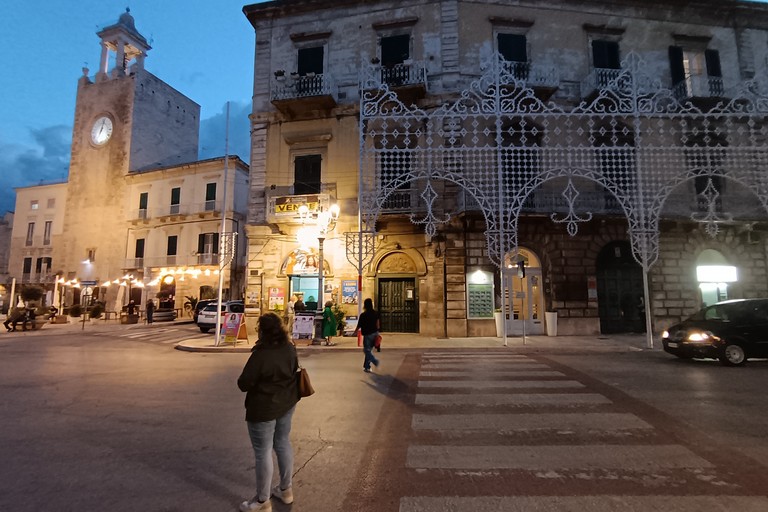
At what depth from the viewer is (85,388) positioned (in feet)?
25.8

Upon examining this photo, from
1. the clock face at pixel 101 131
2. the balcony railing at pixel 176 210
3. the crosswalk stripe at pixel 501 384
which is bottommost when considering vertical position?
the crosswalk stripe at pixel 501 384

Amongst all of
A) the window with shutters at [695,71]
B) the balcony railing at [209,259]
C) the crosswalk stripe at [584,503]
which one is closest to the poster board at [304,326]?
the crosswalk stripe at [584,503]

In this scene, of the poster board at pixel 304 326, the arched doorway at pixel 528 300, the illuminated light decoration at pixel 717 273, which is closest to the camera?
the poster board at pixel 304 326

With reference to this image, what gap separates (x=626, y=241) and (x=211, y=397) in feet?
57.5

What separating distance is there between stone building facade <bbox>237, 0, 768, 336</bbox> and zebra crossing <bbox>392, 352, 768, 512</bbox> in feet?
35.3

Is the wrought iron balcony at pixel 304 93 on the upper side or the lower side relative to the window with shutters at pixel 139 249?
upper

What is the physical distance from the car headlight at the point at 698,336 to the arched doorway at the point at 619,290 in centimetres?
772

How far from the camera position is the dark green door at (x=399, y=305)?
1823cm

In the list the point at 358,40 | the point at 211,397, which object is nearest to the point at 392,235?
the point at 358,40

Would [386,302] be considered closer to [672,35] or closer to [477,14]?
[477,14]

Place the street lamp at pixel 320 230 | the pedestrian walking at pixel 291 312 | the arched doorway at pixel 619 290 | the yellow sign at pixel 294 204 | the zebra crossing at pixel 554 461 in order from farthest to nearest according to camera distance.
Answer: the yellow sign at pixel 294 204, the arched doorway at pixel 619 290, the pedestrian walking at pixel 291 312, the street lamp at pixel 320 230, the zebra crossing at pixel 554 461

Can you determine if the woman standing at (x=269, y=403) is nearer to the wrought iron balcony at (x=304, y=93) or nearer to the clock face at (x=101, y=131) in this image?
the wrought iron balcony at (x=304, y=93)

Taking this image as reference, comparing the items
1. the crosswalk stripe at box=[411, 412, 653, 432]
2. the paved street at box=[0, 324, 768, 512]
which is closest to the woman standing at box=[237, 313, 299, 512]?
the paved street at box=[0, 324, 768, 512]

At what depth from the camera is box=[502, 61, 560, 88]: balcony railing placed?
18422 mm
